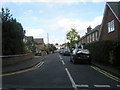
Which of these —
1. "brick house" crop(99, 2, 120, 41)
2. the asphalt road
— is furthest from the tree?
the asphalt road

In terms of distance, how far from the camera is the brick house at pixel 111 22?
87.5ft

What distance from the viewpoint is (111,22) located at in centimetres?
2953

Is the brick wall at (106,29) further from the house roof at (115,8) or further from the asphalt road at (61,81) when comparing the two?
the asphalt road at (61,81)

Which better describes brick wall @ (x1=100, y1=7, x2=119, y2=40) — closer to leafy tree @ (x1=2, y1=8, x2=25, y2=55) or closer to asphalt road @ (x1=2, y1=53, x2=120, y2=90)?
leafy tree @ (x1=2, y1=8, x2=25, y2=55)

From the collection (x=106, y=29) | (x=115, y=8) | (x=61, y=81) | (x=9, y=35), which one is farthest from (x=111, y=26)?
(x=61, y=81)

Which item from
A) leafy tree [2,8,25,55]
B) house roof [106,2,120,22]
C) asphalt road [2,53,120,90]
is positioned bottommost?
asphalt road [2,53,120,90]

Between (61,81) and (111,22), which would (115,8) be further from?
(61,81)

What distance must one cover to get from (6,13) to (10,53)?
4.23 meters

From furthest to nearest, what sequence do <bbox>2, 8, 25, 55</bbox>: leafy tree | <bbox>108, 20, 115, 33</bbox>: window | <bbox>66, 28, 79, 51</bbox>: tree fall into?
1. <bbox>66, 28, 79, 51</bbox>: tree
2. <bbox>108, 20, 115, 33</bbox>: window
3. <bbox>2, 8, 25, 55</bbox>: leafy tree

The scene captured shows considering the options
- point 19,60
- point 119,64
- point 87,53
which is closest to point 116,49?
point 119,64

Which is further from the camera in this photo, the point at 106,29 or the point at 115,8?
the point at 106,29

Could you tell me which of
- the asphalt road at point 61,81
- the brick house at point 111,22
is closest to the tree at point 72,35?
the brick house at point 111,22


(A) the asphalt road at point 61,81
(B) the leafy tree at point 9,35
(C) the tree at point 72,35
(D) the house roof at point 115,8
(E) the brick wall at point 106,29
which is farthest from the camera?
(C) the tree at point 72,35

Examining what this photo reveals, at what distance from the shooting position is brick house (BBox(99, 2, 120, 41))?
87.5 feet
